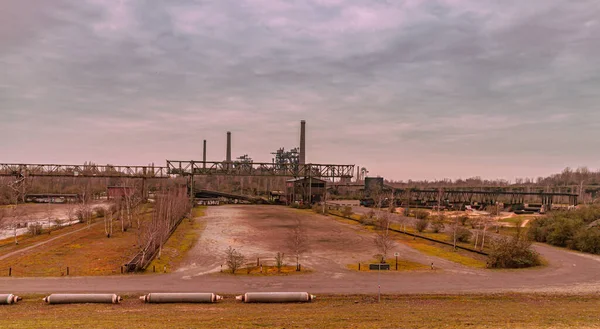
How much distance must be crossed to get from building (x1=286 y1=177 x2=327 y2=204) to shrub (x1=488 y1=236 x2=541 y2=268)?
8337 cm

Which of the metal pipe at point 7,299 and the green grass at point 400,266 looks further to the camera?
the green grass at point 400,266

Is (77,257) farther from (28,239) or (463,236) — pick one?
(463,236)

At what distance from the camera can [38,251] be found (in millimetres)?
44375

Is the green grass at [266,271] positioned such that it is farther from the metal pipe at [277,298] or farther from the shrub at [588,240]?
the shrub at [588,240]

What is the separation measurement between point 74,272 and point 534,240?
5592 cm

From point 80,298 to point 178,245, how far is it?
2394cm

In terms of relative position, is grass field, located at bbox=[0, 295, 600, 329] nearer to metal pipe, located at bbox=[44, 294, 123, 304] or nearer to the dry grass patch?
metal pipe, located at bbox=[44, 294, 123, 304]

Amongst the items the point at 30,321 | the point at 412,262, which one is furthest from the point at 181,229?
the point at 30,321

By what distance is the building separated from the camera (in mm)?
122062

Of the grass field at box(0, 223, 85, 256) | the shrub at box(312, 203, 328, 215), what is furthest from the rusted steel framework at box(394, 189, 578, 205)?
the grass field at box(0, 223, 85, 256)

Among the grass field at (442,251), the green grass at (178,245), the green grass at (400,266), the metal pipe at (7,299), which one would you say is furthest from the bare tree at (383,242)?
the metal pipe at (7,299)

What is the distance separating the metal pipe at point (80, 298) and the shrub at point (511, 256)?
1275 inches

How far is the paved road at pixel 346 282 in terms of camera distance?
28.6 meters

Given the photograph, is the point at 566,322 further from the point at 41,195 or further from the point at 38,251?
the point at 41,195
